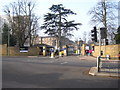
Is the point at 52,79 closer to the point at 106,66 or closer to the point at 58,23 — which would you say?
the point at 106,66

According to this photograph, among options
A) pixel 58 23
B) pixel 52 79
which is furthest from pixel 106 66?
pixel 58 23

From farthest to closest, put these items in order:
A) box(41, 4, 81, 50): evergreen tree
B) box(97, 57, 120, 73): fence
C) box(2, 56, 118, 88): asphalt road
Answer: box(41, 4, 81, 50): evergreen tree < box(97, 57, 120, 73): fence < box(2, 56, 118, 88): asphalt road

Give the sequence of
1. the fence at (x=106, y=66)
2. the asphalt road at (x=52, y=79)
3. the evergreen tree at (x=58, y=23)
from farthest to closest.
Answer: the evergreen tree at (x=58, y=23) < the fence at (x=106, y=66) < the asphalt road at (x=52, y=79)

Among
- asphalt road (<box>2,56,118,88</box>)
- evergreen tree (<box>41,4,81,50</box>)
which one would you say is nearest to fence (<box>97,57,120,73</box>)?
asphalt road (<box>2,56,118,88</box>)

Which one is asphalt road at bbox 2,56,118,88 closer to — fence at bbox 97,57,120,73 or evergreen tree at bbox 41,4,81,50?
fence at bbox 97,57,120,73

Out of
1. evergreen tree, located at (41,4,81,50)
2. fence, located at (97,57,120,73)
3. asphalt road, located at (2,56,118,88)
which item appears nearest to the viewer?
asphalt road, located at (2,56,118,88)

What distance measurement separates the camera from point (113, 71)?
12.2m

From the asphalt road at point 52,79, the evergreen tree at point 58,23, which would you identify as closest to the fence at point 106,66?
the asphalt road at point 52,79

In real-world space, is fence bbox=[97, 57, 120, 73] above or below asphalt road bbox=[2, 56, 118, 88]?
above

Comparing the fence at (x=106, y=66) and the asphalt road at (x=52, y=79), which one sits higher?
the fence at (x=106, y=66)

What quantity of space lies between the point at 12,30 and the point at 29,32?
4.54m

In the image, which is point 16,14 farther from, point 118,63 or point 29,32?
point 118,63

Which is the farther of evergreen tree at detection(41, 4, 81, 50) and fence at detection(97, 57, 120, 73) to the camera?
evergreen tree at detection(41, 4, 81, 50)

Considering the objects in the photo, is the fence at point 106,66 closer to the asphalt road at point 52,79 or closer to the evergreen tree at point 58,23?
the asphalt road at point 52,79
